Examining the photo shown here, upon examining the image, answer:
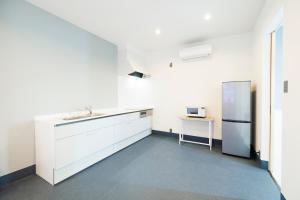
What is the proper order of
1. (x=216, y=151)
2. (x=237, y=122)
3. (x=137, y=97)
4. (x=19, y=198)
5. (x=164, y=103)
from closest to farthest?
(x=19, y=198), (x=237, y=122), (x=216, y=151), (x=164, y=103), (x=137, y=97)

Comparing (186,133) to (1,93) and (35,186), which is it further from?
(1,93)

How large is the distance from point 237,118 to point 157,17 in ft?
8.67

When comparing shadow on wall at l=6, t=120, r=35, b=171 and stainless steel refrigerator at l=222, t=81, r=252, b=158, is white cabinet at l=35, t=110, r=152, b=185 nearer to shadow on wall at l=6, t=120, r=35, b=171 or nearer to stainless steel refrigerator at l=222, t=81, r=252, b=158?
shadow on wall at l=6, t=120, r=35, b=171

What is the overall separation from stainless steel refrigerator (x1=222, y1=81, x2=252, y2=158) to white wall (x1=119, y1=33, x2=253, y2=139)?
0.61 metres

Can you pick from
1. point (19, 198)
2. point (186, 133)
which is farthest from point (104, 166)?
point (186, 133)

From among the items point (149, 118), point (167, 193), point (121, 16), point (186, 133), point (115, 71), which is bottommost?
point (167, 193)

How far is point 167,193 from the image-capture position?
6.08 ft

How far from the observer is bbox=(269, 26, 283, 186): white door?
2.22 meters

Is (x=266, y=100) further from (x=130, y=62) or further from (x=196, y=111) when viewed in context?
(x=130, y=62)

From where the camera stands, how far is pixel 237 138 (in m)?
2.94

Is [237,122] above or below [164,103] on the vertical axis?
below

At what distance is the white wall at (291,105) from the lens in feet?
4.24

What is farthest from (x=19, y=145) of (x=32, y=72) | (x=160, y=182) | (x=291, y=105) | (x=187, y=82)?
(x=187, y=82)

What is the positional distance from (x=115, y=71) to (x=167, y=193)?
11.0ft
